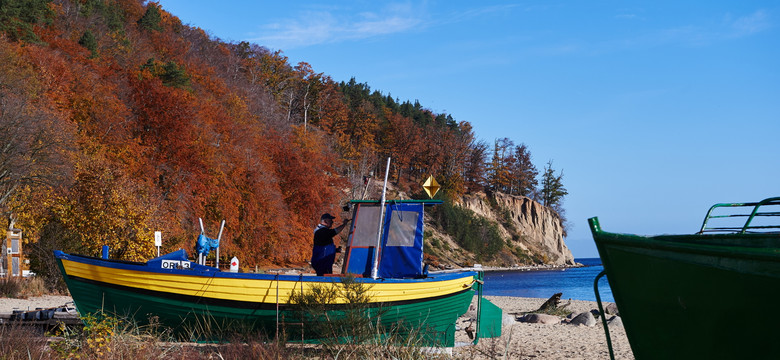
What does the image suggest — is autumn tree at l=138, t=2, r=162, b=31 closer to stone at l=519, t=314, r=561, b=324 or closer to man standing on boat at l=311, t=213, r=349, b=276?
stone at l=519, t=314, r=561, b=324

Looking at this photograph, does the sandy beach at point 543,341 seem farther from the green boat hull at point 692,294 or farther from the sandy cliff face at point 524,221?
the sandy cliff face at point 524,221

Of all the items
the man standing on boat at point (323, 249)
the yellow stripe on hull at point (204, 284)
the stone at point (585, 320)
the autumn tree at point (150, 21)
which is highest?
the autumn tree at point (150, 21)

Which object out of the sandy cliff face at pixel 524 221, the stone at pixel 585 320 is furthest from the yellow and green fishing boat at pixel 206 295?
the sandy cliff face at pixel 524 221

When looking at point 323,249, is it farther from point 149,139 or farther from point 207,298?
point 149,139

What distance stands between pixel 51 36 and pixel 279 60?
37812mm

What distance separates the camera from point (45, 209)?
26.0 m

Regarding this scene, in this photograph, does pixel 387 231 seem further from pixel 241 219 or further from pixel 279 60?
pixel 279 60

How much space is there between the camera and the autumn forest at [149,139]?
84.2 feet

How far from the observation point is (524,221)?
96.4 meters

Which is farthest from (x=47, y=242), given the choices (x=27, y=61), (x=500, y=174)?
(x=500, y=174)

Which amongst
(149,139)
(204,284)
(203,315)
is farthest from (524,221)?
(204,284)

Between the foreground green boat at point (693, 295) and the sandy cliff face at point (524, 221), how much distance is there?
8544 cm

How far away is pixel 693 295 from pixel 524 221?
93417 mm

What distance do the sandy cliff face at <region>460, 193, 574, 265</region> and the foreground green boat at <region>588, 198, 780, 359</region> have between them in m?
85.4
